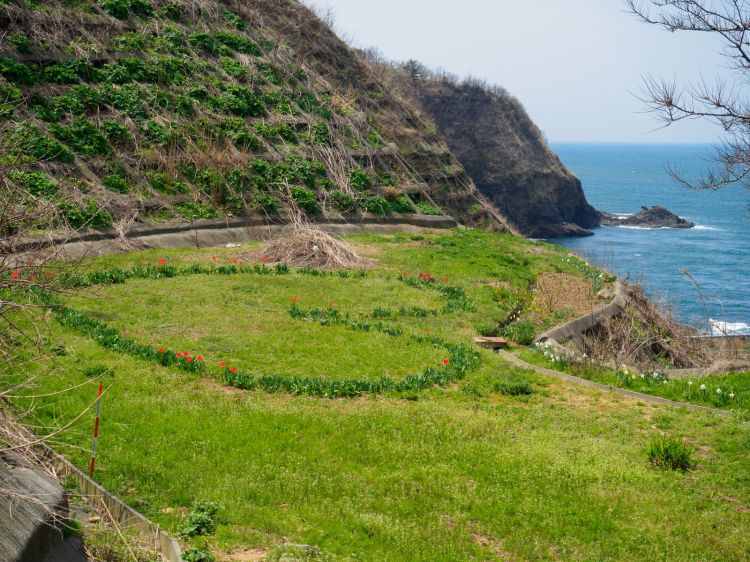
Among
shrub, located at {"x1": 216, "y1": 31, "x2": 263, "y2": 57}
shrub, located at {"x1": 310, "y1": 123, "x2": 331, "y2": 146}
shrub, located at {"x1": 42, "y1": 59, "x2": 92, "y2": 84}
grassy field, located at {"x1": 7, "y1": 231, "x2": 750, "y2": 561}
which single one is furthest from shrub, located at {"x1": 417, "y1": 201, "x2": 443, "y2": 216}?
grassy field, located at {"x1": 7, "y1": 231, "x2": 750, "y2": 561}

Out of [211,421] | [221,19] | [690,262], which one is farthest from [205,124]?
[690,262]

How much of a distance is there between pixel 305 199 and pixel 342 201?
1687mm

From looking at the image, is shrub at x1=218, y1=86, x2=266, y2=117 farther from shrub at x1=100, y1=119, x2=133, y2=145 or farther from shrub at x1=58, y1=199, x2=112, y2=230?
shrub at x1=58, y1=199, x2=112, y2=230

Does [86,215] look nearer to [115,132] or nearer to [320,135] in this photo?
[115,132]

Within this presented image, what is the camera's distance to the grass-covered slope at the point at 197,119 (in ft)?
80.0

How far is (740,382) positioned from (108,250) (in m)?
14.6

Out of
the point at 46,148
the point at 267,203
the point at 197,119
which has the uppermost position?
the point at 197,119

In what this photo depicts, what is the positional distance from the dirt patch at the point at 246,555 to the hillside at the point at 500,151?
263 ft

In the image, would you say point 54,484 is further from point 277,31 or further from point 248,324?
point 277,31

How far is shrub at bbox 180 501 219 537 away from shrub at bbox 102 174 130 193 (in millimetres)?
16914

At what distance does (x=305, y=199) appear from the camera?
27.7 metres

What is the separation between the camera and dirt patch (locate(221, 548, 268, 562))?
26.2 ft

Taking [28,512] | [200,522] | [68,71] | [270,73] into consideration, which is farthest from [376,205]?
[28,512]

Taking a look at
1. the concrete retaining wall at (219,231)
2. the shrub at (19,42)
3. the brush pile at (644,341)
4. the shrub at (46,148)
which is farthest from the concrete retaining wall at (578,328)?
the shrub at (19,42)
